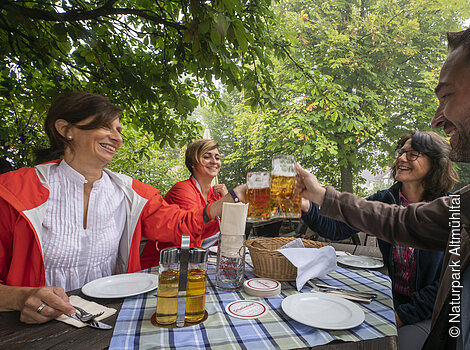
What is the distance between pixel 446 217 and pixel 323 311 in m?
0.88

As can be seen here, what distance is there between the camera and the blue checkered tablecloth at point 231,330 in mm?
843

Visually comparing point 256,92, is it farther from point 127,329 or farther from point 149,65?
point 127,329

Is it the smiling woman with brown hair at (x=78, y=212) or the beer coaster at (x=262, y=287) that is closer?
the beer coaster at (x=262, y=287)

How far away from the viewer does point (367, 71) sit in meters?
7.29

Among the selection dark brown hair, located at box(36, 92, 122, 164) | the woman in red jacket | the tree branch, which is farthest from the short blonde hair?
dark brown hair, located at box(36, 92, 122, 164)

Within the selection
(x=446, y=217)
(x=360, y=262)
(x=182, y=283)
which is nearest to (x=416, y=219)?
(x=446, y=217)

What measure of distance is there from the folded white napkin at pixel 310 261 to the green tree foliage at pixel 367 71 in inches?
219

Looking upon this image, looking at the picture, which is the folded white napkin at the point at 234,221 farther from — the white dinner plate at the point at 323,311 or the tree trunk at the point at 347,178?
the tree trunk at the point at 347,178

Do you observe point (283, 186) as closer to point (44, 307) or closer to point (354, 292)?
point (354, 292)

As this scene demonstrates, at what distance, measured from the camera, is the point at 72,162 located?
68.4 inches

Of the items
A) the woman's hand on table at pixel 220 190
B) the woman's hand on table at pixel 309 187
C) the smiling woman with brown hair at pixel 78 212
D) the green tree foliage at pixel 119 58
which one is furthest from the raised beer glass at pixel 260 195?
the woman's hand on table at pixel 220 190

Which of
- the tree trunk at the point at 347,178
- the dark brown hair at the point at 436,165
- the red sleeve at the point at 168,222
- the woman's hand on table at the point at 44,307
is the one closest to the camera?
the woman's hand on table at the point at 44,307

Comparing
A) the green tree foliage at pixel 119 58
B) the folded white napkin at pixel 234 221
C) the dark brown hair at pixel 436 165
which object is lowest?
the folded white napkin at pixel 234 221

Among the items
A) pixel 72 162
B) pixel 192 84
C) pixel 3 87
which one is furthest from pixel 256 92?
pixel 3 87
